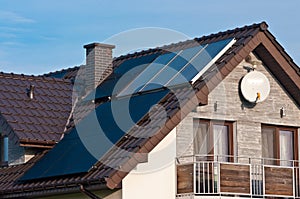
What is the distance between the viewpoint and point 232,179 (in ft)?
79.2

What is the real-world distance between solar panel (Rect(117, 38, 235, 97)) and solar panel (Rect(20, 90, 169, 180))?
1.27ft

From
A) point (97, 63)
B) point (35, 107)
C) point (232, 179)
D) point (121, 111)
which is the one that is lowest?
point (232, 179)

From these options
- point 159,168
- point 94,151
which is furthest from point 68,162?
point 159,168

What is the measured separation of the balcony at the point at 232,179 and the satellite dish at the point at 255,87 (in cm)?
159

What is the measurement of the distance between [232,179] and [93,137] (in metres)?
3.56

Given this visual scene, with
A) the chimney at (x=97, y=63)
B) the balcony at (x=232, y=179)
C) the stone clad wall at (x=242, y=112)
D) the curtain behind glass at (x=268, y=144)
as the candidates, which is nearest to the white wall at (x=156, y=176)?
the balcony at (x=232, y=179)

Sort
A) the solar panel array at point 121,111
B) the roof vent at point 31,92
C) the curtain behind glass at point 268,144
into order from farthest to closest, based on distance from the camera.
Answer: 1. the roof vent at point 31,92
2. the curtain behind glass at point 268,144
3. the solar panel array at point 121,111

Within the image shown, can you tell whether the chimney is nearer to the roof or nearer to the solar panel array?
the roof

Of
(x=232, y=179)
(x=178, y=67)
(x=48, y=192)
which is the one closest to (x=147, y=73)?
(x=178, y=67)

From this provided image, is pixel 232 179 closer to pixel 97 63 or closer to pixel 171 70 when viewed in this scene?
pixel 171 70

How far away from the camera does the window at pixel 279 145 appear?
1036 inches

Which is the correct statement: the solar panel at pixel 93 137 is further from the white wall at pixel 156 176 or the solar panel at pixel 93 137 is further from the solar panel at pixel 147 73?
the white wall at pixel 156 176

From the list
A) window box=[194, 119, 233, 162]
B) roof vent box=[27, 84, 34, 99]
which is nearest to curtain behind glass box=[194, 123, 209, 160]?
window box=[194, 119, 233, 162]

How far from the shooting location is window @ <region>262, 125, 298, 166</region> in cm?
2631
